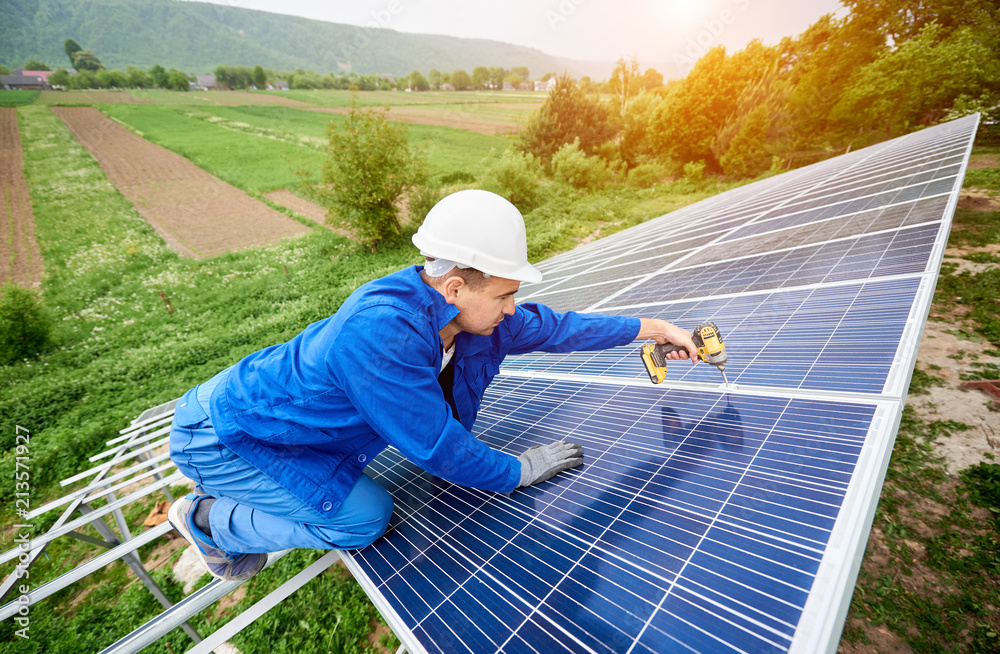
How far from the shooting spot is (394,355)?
7.02ft

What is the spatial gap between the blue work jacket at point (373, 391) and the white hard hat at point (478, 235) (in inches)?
11.5

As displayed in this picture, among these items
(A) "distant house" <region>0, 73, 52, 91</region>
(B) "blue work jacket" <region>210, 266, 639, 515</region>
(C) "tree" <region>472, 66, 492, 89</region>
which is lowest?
(B) "blue work jacket" <region>210, 266, 639, 515</region>

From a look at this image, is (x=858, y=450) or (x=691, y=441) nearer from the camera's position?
(x=858, y=450)

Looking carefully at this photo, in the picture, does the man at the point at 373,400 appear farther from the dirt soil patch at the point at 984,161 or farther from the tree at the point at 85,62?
the tree at the point at 85,62

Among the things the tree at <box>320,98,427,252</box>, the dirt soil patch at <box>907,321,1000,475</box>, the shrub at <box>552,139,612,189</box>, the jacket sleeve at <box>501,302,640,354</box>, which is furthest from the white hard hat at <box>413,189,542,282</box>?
the shrub at <box>552,139,612,189</box>

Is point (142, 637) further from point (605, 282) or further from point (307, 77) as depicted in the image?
point (307, 77)

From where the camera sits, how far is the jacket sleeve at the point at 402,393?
2.13 m

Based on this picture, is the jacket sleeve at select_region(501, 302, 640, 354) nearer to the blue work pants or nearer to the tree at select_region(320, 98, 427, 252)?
the blue work pants

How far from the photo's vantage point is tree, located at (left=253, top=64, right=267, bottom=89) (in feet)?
243

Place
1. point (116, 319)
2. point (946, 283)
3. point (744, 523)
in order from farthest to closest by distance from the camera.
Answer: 1. point (116, 319)
2. point (946, 283)
3. point (744, 523)

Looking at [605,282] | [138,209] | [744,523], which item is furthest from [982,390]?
[138,209]

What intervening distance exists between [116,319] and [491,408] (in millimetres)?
18646

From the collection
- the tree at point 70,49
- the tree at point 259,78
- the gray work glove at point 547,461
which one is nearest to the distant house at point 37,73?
the tree at point 70,49

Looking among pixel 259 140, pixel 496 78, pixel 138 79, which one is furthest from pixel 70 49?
pixel 496 78
